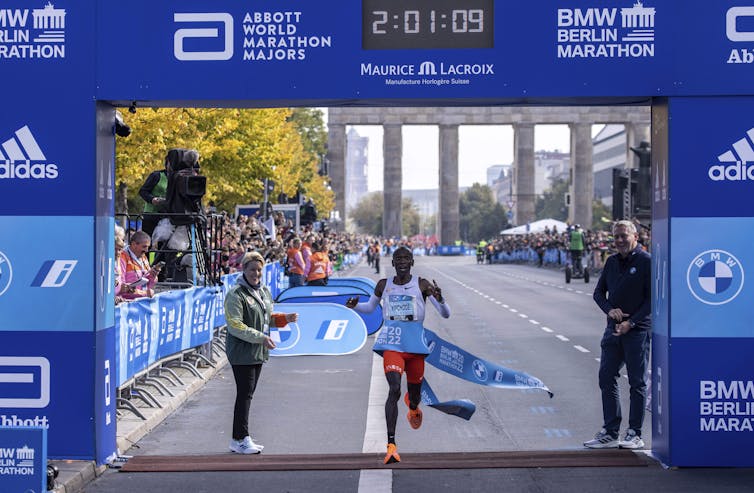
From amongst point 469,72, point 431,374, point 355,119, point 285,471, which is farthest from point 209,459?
point 355,119

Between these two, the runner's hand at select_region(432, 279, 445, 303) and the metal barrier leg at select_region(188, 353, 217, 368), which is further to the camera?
the metal barrier leg at select_region(188, 353, 217, 368)

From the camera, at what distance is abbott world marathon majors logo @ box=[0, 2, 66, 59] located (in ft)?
34.4

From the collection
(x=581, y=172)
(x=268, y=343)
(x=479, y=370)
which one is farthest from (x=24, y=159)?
(x=581, y=172)

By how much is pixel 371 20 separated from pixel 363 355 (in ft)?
34.9

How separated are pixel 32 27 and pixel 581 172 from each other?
116 meters

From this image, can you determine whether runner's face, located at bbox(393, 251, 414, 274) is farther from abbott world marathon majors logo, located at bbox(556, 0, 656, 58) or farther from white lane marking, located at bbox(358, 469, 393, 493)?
abbott world marathon majors logo, located at bbox(556, 0, 656, 58)

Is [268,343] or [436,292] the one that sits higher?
[436,292]

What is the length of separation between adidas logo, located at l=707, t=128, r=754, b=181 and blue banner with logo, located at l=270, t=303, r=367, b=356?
5.13m

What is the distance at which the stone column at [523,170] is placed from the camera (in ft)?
411

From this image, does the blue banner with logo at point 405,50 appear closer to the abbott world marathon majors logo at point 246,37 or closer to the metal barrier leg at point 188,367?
the abbott world marathon majors logo at point 246,37

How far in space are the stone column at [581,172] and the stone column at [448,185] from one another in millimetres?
12229

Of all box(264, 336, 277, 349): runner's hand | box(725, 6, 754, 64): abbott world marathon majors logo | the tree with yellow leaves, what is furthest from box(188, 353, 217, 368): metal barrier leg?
the tree with yellow leaves

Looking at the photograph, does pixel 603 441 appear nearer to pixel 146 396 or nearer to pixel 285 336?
pixel 285 336

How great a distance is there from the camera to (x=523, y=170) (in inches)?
5017
